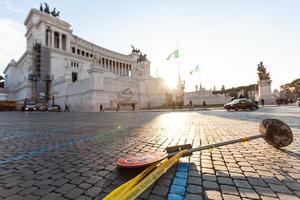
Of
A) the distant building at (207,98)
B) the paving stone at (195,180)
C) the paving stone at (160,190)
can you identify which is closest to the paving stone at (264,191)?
the paving stone at (195,180)

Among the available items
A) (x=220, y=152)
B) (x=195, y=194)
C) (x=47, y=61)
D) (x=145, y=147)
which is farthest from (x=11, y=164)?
(x=47, y=61)

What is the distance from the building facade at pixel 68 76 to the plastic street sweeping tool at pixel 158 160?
29437mm

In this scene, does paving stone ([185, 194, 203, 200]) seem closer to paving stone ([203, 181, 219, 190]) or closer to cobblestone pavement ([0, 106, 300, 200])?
cobblestone pavement ([0, 106, 300, 200])

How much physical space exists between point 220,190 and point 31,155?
364 centimetres

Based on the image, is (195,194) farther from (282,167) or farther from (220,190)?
(282,167)

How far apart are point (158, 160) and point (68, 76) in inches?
1840

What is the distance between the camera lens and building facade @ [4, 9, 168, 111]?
33.0 m

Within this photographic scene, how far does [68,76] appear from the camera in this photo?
44219 mm

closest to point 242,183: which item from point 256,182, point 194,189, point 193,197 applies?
point 256,182

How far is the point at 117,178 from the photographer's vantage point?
2.41 m

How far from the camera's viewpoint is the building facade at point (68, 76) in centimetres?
3300

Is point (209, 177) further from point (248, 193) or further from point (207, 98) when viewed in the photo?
point (207, 98)

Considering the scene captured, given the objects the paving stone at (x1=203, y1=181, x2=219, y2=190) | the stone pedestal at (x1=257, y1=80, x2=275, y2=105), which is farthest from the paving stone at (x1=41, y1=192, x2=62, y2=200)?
the stone pedestal at (x1=257, y1=80, x2=275, y2=105)

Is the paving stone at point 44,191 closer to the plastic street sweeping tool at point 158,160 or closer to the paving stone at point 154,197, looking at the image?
the plastic street sweeping tool at point 158,160
